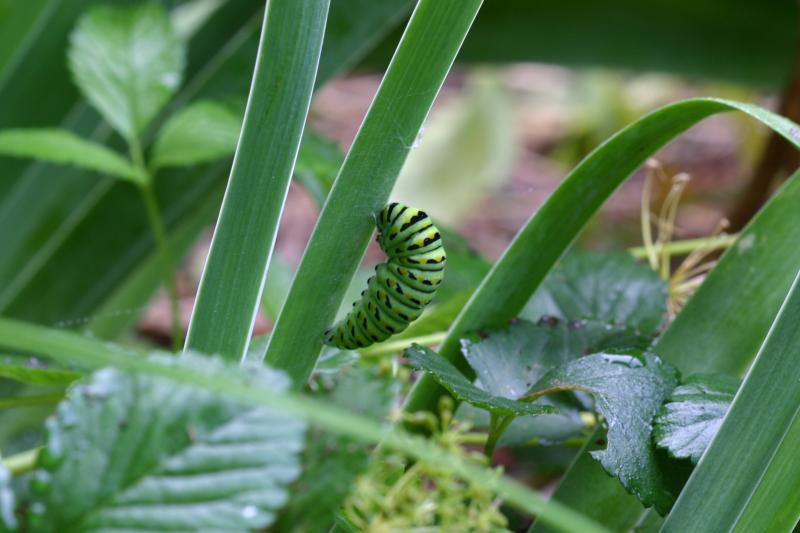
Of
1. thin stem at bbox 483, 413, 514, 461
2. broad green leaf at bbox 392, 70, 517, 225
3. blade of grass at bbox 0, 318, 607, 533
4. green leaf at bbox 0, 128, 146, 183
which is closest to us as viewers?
blade of grass at bbox 0, 318, 607, 533

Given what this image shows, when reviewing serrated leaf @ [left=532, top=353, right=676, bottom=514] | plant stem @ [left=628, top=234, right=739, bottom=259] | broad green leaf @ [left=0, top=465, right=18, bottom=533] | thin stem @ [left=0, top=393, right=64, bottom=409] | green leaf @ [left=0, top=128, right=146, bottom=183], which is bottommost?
thin stem @ [left=0, top=393, right=64, bottom=409]

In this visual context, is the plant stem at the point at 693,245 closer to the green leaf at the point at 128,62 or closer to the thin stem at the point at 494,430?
the thin stem at the point at 494,430

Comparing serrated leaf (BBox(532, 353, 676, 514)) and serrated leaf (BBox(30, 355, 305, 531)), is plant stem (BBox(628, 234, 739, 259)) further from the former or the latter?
serrated leaf (BBox(30, 355, 305, 531))

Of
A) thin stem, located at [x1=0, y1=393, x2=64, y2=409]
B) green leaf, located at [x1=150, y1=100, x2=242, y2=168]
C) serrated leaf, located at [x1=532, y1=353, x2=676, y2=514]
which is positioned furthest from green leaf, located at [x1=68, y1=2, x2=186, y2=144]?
serrated leaf, located at [x1=532, y1=353, x2=676, y2=514]

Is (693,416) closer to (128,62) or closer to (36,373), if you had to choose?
(36,373)

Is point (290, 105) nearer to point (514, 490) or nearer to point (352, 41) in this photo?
point (514, 490)

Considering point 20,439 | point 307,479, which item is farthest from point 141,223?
Answer: point 307,479
